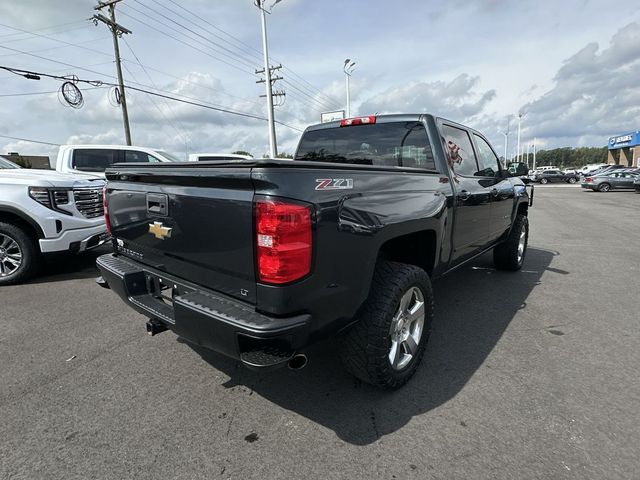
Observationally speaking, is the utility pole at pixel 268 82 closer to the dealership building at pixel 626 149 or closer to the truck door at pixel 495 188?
the truck door at pixel 495 188

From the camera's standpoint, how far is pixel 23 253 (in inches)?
195

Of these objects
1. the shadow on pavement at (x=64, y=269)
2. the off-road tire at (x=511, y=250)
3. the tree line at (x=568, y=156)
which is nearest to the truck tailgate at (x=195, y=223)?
the shadow on pavement at (x=64, y=269)

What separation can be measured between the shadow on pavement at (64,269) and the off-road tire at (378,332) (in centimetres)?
446

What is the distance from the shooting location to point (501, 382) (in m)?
2.74

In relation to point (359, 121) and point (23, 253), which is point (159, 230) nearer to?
point (359, 121)

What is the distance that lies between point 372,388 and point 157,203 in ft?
6.18

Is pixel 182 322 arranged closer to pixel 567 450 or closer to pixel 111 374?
pixel 111 374

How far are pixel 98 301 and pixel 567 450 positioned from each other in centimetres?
455

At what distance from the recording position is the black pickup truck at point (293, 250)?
1882mm

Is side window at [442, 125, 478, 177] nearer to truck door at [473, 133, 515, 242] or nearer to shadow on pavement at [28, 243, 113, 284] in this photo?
truck door at [473, 133, 515, 242]

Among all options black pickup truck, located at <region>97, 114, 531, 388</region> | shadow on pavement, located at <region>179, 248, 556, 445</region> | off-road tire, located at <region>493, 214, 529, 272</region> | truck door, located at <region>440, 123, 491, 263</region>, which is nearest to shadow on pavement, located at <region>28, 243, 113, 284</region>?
black pickup truck, located at <region>97, 114, 531, 388</region>

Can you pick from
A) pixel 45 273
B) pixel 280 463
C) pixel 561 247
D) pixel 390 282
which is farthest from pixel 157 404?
pixel 561 247

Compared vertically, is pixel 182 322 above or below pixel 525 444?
above

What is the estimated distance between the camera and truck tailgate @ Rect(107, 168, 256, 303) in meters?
1.97
